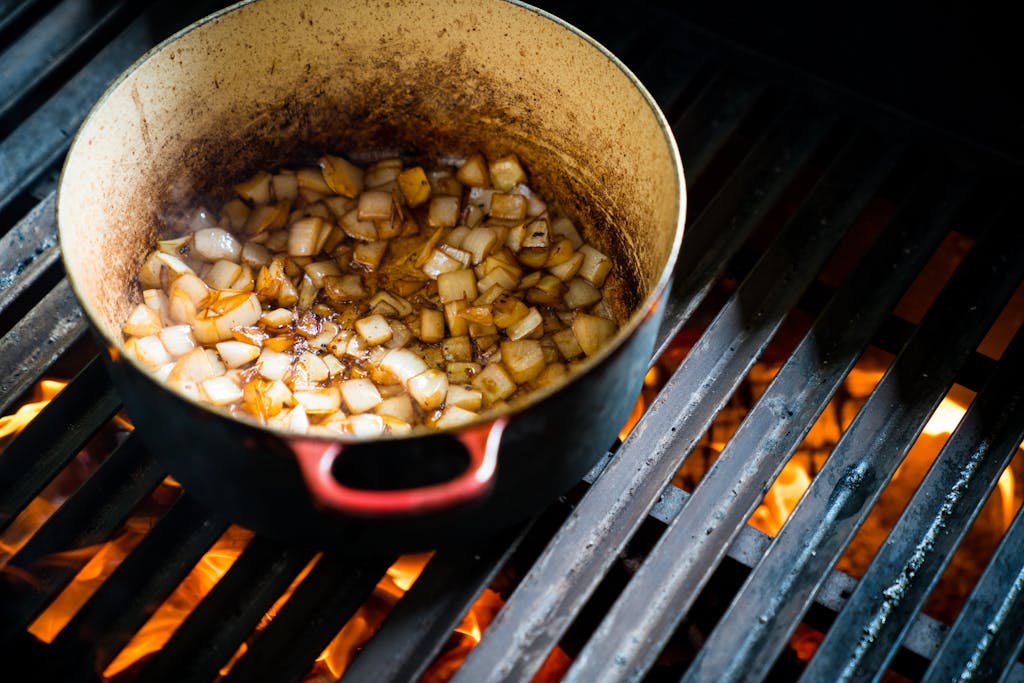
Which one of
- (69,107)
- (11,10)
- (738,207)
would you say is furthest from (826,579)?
(11,10)

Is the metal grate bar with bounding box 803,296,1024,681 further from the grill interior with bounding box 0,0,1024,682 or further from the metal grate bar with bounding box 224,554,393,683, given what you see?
the metal grate bar with bounding box 224,554,393,683

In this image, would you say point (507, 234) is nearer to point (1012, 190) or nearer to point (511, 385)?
point (511, 385)

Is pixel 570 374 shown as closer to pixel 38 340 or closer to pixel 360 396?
pixel 360 396

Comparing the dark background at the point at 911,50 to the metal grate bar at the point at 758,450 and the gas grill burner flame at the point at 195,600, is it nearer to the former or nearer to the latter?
the metal grate bar at the point at 758,450

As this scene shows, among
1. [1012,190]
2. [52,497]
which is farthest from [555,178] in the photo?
[52,497]

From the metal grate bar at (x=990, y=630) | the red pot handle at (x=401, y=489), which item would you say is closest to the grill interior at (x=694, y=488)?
the metal grate bar at (x=990, y=630)

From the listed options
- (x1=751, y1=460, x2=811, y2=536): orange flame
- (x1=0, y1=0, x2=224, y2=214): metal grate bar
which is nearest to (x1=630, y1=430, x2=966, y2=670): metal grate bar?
(x1=751, y1=460, x2=811, y2=536): orange flame
